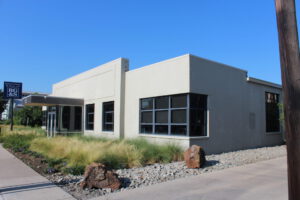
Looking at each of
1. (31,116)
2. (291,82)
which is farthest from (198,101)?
(31,116)

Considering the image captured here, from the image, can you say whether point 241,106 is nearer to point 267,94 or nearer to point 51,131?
point 267,94

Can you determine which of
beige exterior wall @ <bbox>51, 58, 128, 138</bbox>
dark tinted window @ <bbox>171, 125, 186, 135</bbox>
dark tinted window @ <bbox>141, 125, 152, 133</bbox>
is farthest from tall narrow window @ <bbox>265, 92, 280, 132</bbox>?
beige exterior wall @ <bbox>51, 58, 128, 138</bbox>

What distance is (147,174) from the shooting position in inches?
329

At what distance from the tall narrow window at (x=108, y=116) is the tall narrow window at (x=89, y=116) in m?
2.21

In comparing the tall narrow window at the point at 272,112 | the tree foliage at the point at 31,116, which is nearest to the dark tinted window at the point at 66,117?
the tall narrow window at the point at 272,112

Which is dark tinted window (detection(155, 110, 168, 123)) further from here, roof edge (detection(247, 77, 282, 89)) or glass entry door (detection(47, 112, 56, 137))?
glass entry door (detection(47, 112, 56, 137))

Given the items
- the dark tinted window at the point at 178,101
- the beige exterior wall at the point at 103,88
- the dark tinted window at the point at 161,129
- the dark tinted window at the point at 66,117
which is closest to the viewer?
the dark tinted window at the point at 178,101

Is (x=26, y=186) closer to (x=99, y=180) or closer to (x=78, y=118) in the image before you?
(x=99, y=180)

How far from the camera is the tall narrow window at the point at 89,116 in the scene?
20.6 m

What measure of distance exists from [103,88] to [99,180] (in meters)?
12.8

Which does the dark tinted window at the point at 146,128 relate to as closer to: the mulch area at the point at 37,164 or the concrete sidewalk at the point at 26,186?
the mulch area at the point at 37,164

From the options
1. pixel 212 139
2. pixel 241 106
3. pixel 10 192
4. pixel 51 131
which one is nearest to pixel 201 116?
pixel 212 139

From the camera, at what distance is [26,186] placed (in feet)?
22.2

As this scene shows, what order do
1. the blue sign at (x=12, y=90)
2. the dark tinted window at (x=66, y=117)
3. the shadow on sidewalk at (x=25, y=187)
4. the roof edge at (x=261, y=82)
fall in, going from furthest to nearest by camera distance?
1. the blue sign at (x=12, y=90)
2. the dark tinted window at (x=66, y=117)
3. the roof edge at (x=261, y=82)
4. the shadow on sidewalk at (x=25, y=187)
